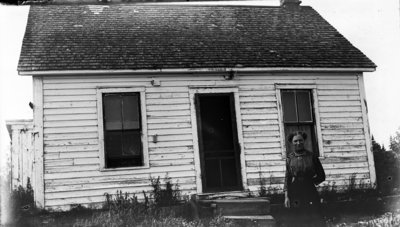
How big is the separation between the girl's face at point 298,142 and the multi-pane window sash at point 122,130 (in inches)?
134

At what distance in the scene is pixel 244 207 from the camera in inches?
342

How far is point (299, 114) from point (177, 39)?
3.58 meters

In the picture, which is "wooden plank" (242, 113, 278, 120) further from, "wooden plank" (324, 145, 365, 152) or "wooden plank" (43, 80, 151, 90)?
"wooden plank" (43, 80, 151, 90)

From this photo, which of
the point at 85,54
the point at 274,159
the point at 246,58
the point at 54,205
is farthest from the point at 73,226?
the point at 246,58

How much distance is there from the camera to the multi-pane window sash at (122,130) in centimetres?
967

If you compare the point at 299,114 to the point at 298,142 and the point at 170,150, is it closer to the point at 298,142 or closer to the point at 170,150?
the point at 298,142

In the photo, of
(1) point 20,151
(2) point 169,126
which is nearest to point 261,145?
(2) point 169,126

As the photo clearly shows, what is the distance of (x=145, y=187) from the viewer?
960 centimetres

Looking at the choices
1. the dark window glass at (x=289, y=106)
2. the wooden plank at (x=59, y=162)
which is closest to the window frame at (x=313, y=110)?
the dark window glass at (x=289, y=106)

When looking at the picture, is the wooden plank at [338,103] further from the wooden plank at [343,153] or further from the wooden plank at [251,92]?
the wooden plank at [251,92]

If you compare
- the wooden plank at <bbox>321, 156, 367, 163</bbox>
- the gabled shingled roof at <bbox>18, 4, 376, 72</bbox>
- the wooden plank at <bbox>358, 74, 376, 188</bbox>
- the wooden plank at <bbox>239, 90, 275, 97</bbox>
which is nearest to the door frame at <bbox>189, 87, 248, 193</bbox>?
the wooden plank at <bbox>239, 90, 275, 97</bbox>

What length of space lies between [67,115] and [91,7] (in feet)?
12.9

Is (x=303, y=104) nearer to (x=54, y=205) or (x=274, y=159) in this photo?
(x=274, y=159)

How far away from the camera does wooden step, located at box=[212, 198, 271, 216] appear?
8.66 metres
